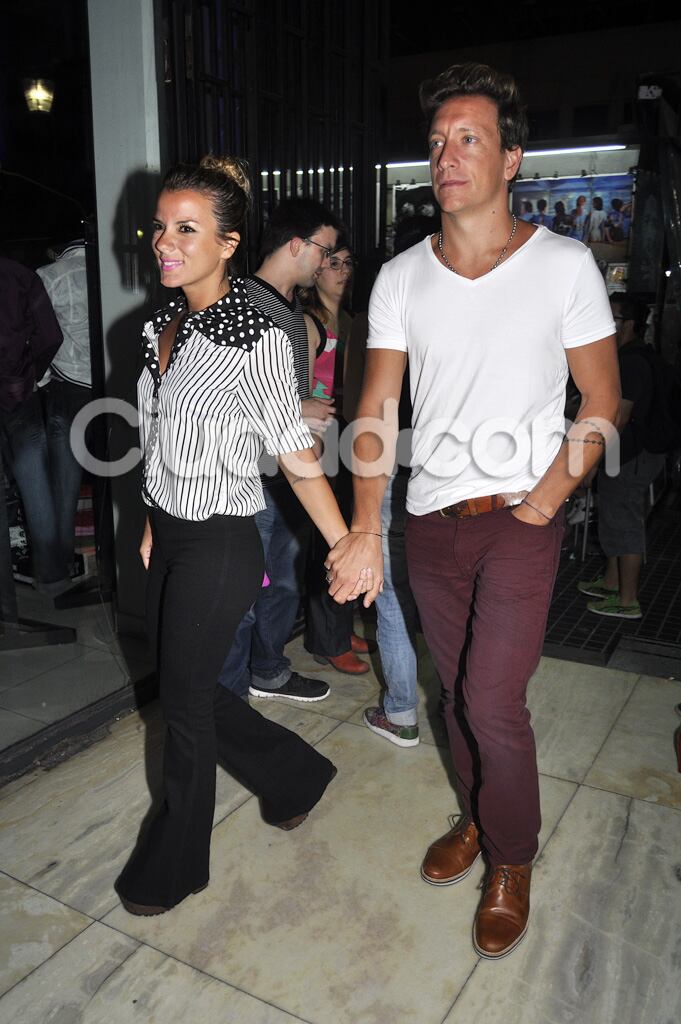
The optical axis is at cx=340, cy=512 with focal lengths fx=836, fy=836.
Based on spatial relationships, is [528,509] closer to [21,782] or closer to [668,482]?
[21,782]

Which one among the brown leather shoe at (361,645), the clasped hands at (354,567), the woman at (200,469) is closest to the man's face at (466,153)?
the woman at (200,469)

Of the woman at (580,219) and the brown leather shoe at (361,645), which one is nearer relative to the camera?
the brown leather shoe at (361,645)

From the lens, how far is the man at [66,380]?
4.14 meters

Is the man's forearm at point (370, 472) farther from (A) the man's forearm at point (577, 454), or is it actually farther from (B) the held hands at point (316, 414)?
(B) the held hands at point (316, 414)

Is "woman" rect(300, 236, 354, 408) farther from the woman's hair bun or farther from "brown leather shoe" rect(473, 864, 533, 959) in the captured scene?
"brown leather shoe" rect(473, 864, 533, 959)

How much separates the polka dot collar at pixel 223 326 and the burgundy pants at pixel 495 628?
0.63 metres

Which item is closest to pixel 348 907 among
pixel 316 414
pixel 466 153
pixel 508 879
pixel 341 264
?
pixel 508 879

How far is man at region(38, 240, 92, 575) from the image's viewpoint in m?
4.14

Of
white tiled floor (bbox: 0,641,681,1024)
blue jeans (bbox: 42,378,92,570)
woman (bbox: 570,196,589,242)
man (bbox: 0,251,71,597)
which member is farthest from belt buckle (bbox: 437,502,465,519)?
woman (bbox: 570,196,589,242)

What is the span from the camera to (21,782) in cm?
284

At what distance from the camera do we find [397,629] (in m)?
3.04

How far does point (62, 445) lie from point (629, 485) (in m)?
3.13

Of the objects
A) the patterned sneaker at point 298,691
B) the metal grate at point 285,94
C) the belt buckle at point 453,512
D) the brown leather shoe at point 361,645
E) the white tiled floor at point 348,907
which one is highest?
the metal grate at point 285,94

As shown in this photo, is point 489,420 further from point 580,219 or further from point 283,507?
point 580,219
